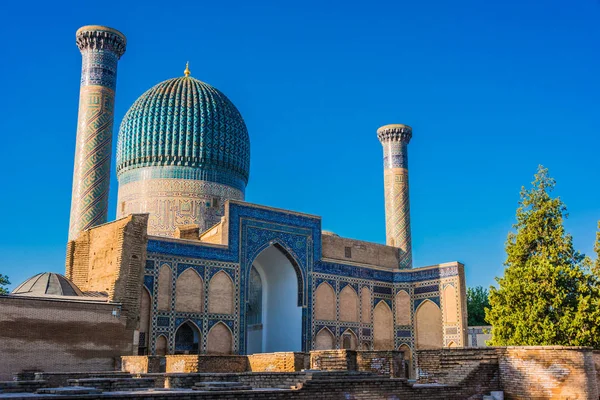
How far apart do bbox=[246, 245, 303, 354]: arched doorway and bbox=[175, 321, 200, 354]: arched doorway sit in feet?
7.02

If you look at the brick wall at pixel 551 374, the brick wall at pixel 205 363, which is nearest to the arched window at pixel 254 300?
the brick wall at pixel 205 363

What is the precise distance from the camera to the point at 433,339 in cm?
1895

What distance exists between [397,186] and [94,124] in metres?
9.75

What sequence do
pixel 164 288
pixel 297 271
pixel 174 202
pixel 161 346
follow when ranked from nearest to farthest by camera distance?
1. pixel 161 346
2. pixel 164 288
3. pixel 297 271
4. pixel 174 202

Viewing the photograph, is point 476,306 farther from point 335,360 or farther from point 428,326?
point 335,360

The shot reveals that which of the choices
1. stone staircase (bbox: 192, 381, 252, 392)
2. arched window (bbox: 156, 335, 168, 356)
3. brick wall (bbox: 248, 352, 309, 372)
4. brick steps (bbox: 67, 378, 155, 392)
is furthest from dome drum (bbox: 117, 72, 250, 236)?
stone staircase (bbox: 192, 381, 252, 392)

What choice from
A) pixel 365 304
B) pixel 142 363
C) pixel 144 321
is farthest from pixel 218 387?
pixel 365 304

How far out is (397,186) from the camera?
2178 cm

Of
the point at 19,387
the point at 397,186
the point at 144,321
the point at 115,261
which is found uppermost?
the point at 397,186

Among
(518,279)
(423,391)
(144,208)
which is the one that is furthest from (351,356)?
(144,208)

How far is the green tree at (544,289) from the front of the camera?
12367 mm

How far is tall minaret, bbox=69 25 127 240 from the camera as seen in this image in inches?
648

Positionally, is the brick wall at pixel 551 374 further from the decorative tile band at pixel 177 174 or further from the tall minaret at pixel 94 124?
the decorative tile band at pixel 177 174

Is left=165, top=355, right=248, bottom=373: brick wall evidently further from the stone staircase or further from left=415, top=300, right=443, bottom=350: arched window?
left=415, top=300, right=443, bottom=350: arched window
